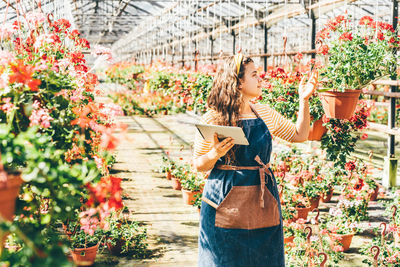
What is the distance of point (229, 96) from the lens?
5.68ft

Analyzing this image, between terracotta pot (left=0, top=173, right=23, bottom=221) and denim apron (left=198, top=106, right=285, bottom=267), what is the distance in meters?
0.99

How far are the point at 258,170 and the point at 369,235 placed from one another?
235 centimetres

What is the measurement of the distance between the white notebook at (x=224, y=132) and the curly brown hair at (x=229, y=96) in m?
0.14

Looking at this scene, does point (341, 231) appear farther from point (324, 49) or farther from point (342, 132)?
point (324, 49)

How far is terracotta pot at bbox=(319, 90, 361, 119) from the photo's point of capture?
8.96 ft

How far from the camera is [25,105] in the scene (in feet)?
3.79

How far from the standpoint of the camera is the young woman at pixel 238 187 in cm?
170

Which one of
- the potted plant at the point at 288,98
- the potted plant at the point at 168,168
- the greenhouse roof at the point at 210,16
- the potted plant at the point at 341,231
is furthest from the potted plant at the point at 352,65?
the potted plant at the point at 168,168

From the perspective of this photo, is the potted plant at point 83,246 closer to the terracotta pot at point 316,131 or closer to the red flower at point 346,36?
the terracotta pot at point 316,131

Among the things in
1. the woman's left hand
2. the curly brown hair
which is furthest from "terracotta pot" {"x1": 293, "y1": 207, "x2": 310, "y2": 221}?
the curly brown hair

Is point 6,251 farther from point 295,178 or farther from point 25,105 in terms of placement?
point 295,178

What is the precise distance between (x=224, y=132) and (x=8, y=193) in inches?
34.4

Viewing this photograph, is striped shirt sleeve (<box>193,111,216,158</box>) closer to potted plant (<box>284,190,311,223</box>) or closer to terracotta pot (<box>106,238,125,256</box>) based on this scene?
terracotta pot (<box>106,238,125,256</box>)

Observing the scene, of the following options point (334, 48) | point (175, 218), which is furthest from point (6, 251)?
point (175, 218)
